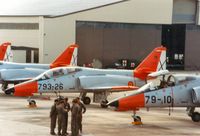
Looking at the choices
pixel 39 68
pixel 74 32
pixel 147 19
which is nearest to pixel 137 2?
pixel 147 19

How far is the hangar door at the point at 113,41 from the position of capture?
7025 cm

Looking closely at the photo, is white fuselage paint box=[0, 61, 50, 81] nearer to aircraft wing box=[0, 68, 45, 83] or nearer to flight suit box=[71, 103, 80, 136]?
aircraft wing box=[0, 68, 45, 83]

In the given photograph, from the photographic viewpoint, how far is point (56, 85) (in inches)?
1149

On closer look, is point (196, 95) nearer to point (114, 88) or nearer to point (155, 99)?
point (155, 99)

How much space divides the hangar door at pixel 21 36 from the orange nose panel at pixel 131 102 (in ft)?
147

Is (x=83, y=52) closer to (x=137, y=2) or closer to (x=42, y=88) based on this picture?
(x=137, y=2)

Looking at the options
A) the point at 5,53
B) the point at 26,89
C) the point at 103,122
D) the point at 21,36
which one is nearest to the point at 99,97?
the point at 26,89

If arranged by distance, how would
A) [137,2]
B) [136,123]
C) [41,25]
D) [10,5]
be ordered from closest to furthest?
[136,123] → [41,25] → [137,2] → [10,5]

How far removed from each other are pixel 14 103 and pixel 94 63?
39.2 meters

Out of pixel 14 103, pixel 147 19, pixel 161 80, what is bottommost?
pixel 14 103

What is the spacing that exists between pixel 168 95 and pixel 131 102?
5.69 feet

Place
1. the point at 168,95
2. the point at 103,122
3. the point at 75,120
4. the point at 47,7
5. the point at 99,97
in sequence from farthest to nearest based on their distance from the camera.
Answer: the point at 47,7 → the point at 99,97 → the point at 103,122 → the point at 168,95 → the point at 75,120

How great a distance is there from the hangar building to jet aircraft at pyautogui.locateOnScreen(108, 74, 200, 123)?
43342mm

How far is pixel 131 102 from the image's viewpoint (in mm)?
21391
